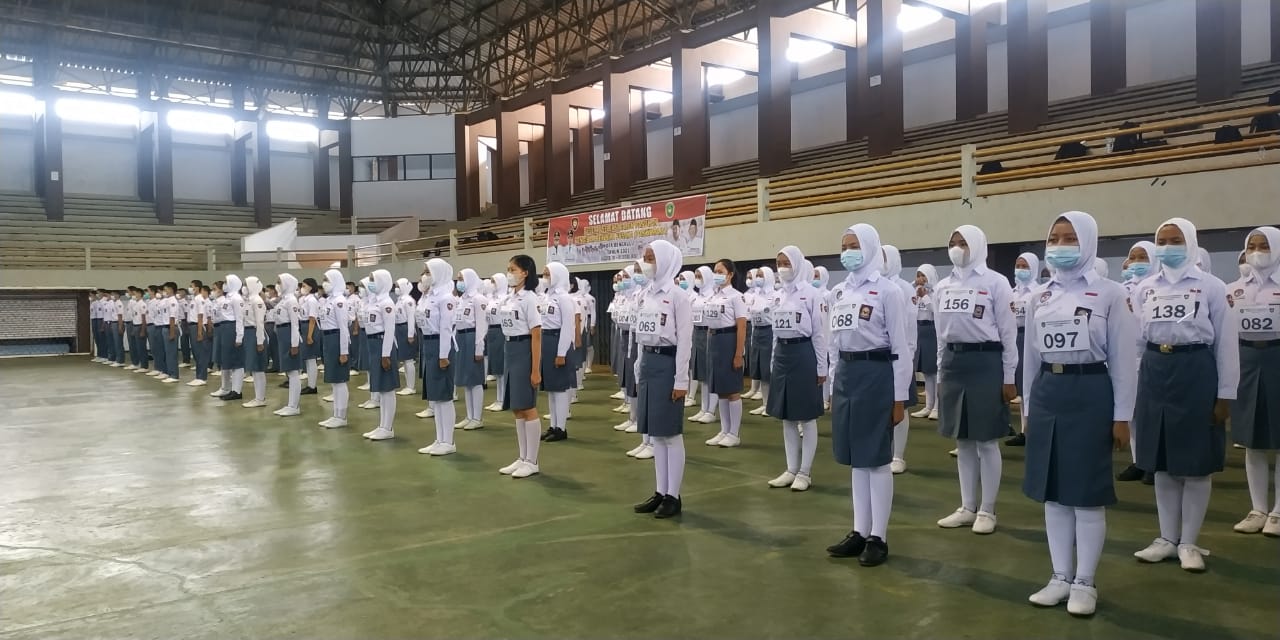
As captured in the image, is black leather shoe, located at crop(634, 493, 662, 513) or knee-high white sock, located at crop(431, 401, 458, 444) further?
knee-high white sock, located at crop(431, 401, 458, 444)

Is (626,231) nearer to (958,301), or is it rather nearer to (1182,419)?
(958,301)

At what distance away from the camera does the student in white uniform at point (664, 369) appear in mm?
5336

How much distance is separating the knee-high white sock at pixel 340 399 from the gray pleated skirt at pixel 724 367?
4.54m

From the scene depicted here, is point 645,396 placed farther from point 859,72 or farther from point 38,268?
point 38,268

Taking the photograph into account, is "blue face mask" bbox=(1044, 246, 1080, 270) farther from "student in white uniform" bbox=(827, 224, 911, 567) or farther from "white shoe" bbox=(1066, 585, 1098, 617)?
"white shoe" bbox=(1066, 585, 1098, 617)

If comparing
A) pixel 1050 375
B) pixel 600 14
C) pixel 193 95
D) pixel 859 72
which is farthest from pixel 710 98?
pixel 1050 375

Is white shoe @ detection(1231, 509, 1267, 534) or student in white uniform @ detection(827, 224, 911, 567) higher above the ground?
student in white uniform @ detection(827, 224, 911, 567)

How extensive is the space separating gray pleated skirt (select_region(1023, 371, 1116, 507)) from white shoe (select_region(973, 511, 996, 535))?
53.4 inches

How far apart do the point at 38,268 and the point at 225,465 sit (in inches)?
791

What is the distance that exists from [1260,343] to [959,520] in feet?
6.62

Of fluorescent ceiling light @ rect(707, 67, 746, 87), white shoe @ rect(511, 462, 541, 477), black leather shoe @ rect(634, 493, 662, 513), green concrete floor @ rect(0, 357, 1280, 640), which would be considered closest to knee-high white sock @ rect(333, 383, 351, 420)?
green concrete floor @ rect(0, 357, 1280, 640)

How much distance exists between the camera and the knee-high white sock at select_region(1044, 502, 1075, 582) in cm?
367

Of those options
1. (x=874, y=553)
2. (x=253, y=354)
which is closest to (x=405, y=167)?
(x=253, y=354)

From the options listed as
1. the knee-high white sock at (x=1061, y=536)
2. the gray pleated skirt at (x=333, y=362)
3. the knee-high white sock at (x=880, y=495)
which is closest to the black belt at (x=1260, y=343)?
the knee-high white sock at (x=1061, y=536)
